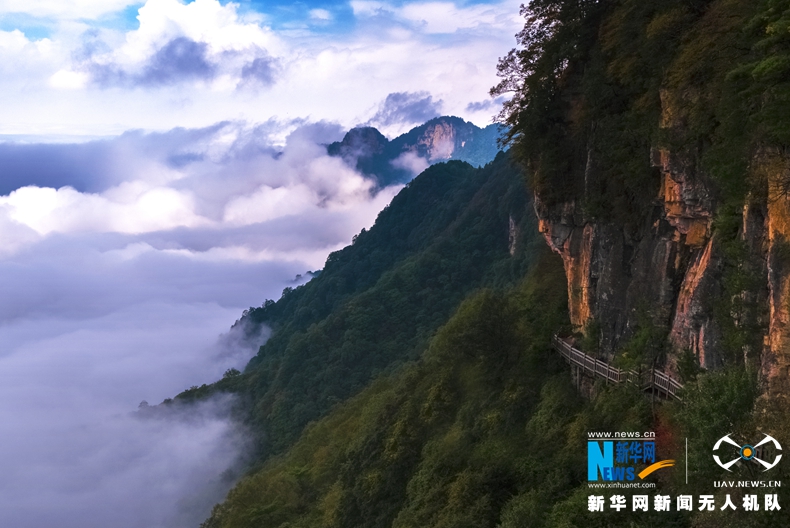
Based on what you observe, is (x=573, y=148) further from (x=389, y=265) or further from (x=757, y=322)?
(x=389, y=265)

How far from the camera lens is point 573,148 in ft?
89.3

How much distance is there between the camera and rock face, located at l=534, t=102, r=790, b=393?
14.7 m

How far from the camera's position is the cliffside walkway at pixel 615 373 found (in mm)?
20658

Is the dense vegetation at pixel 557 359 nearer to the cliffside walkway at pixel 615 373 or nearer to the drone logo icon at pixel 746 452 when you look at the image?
the drone logo icon at pixel 746 452

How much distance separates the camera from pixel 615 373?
23.8 meters

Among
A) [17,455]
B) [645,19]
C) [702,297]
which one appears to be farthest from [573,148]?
[17,455]

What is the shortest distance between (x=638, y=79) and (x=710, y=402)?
476 inches

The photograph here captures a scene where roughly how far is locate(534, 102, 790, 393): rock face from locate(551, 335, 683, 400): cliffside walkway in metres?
0.57

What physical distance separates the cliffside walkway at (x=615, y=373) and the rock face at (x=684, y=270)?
0.57 metres
